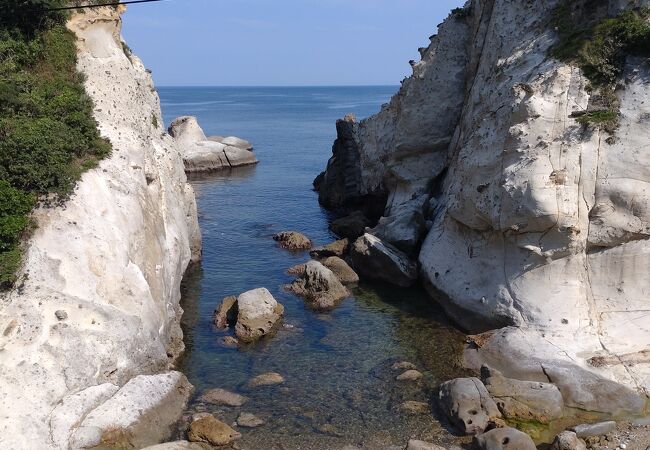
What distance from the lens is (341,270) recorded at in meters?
32.9

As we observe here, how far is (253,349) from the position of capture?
2459 cm

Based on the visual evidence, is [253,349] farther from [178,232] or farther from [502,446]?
[502,446]

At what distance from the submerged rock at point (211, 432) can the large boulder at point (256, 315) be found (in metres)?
6.71

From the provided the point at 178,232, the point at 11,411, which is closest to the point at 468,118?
the point at 178,232

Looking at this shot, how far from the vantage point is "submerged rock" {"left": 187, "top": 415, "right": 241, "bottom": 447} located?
18.2m

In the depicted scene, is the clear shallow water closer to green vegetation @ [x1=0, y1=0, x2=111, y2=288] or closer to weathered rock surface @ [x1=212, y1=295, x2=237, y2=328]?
weathered rock surface @ [x1=212, y1=295, x2=237, y2=328]

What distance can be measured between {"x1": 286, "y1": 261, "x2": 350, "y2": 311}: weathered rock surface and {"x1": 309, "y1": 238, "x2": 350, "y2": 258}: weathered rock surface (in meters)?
5.40

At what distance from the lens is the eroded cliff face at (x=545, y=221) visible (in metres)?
22.5

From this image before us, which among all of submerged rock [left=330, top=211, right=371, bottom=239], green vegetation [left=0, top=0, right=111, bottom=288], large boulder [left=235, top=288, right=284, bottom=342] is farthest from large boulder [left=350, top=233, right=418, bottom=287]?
green vegetation [left=0, top=0, right=111, bottom=288]

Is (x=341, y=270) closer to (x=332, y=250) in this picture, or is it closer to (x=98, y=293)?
(x=332, y=250)

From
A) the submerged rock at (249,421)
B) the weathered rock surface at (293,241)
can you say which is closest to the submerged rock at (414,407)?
the submerged rock at (249,421)

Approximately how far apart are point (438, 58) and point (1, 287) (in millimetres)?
27818

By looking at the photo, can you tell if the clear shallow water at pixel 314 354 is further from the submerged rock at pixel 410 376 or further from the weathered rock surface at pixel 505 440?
the weathered rock surface at pixel 505 440

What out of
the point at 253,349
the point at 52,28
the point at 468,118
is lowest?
the point at 253,349
